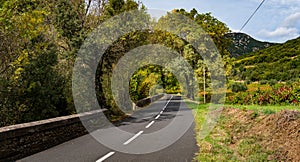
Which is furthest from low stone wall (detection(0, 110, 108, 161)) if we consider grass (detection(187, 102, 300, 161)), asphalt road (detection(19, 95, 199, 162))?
grass (detection(187, 102, 300, 161))

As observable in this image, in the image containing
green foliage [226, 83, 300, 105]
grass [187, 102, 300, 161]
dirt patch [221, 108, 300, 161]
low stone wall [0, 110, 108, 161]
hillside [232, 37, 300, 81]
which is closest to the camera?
dirt patch [221, 108, 300, 161]

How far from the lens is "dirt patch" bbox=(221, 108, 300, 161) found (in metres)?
6.04

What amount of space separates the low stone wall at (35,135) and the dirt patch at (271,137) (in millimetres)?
5459

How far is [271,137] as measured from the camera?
7445 mm

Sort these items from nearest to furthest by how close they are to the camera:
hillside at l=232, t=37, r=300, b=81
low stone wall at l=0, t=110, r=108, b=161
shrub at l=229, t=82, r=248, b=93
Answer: low stone wall at l=0, t=110, r=108, b=161 → shrub at l=229, t=82, r=248, b=93 → hillside at l=232, t=37, r=300, b=81

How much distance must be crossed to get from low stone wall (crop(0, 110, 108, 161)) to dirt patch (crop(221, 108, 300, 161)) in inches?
215

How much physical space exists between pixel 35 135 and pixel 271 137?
21.2 feet

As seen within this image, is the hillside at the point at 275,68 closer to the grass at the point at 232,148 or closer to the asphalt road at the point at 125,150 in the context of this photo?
the grass at the point at 232,148

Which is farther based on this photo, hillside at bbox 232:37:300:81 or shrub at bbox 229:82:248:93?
hillside at bbox 232:37:300:81

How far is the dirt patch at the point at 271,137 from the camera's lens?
6.04 m

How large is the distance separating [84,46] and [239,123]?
32.4ft

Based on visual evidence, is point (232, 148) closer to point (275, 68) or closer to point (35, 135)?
point (35, 135)

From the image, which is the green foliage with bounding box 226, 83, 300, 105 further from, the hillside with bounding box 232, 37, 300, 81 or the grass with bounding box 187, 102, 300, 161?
the hillside with bounding box 232, 37, 300, 81

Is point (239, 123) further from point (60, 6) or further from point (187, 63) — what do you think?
point (187, 63)
